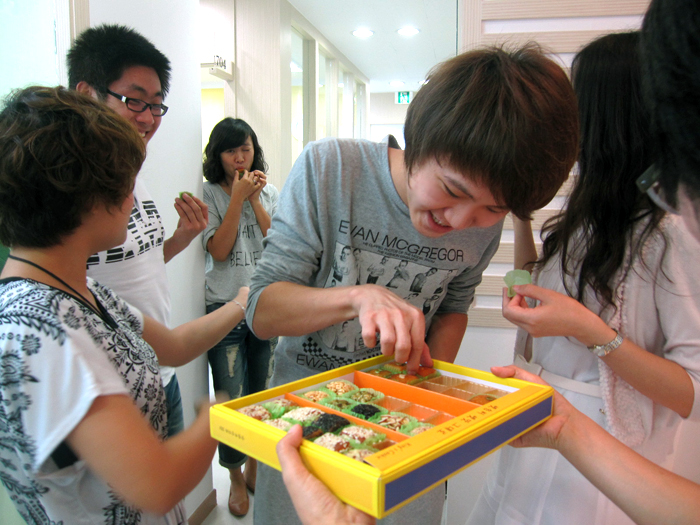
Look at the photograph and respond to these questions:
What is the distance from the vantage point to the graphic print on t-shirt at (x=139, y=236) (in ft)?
4.39

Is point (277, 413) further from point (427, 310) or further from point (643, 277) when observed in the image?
point (643, 277)

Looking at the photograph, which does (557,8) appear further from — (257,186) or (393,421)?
(393,421)

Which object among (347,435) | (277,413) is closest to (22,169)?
(277,413)

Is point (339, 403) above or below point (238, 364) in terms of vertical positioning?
above

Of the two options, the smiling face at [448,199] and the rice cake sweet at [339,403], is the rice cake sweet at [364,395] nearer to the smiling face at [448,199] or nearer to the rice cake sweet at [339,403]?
the rice cake sweet at [339,403]

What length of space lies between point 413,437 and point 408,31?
232 inches

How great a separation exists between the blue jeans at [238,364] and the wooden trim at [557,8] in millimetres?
1890

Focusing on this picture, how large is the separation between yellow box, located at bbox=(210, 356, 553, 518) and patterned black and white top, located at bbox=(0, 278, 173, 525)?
0.78ft

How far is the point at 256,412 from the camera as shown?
75 centimetres

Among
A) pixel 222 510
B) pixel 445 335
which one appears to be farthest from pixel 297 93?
pixel 445 335

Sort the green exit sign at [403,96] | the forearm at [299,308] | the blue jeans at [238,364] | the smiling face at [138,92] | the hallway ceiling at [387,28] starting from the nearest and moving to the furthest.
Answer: the forearm at [299,308]
the smiling face at [138,92]
the blue jeans at [238,364]
the hallway ceiling at [387,28]
the green exit sign at [403,96]

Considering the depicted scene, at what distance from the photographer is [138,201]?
4.85 ft

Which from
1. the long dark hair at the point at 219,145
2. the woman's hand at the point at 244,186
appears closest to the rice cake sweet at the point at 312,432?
the woman's hand at the point at 244,186

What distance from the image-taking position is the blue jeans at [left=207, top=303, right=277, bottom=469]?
2.50m
